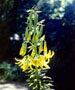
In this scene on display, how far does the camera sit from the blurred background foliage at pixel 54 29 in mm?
5957

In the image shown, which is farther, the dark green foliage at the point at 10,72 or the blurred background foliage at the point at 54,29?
the dark green foliage at the point at 10,72

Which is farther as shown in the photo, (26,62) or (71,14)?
(71,14)

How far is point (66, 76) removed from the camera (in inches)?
245

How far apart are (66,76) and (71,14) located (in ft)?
6.28

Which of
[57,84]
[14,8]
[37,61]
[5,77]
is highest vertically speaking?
[14,8]

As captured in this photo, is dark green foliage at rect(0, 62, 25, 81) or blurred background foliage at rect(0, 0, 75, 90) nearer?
blurred background foliage at rect(0, 0, 75, 90)

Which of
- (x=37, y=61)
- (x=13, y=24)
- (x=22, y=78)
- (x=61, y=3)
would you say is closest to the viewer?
(x=37, y=61)

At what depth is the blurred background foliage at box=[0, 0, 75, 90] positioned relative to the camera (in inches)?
235

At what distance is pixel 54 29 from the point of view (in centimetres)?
623

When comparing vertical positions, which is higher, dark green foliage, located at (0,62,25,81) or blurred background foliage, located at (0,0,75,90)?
blurred background foliage, located at (0,0,75,90)

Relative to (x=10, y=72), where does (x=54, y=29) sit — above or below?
above

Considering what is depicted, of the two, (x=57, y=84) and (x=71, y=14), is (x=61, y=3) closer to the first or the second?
(x=71, y=14)

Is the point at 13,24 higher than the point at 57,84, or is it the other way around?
the point at 13,24

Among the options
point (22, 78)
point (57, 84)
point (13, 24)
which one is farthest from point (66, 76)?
point (13, 24)
